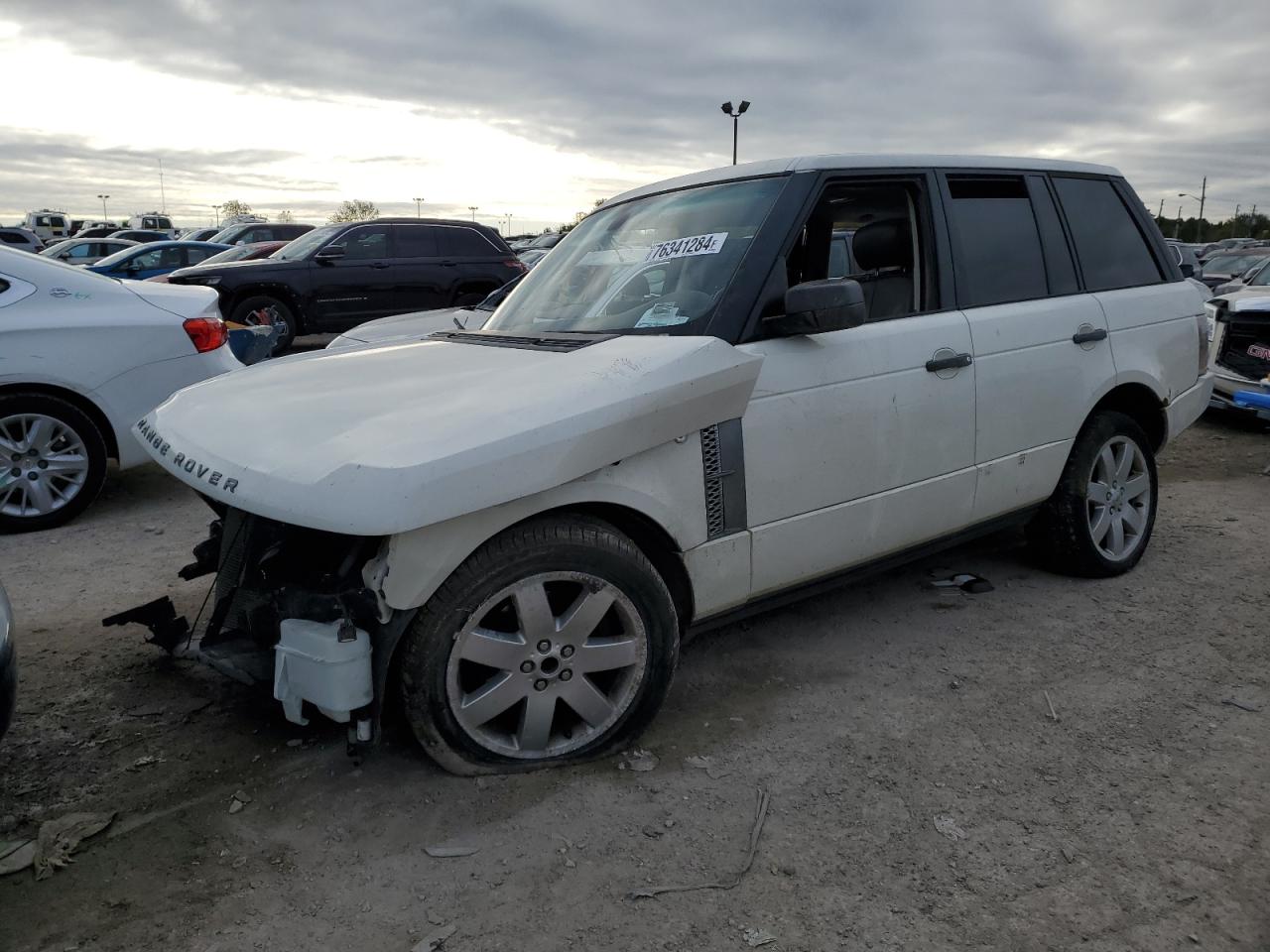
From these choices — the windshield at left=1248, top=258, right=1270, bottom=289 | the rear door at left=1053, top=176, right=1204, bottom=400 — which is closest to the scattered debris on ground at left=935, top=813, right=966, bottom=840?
the rear door at left=1053, top=176, right=1204, bottom=400

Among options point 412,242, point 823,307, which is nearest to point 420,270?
point 412,242

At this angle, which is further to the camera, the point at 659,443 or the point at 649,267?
the point at 649,267

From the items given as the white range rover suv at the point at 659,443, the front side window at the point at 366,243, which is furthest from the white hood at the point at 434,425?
the front side window at the point at 366,243

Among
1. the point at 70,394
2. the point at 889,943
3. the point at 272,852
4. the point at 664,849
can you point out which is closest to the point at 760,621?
the point at 664,849

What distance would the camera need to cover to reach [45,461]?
5434mm

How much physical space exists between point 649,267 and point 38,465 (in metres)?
4.06

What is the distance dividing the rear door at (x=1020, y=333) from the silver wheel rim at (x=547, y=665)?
69.4 inches

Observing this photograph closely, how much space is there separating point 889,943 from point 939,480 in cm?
188

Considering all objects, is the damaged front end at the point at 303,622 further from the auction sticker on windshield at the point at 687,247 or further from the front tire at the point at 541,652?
the auction sticker on windshield at the point at 687,247

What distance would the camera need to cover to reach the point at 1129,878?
2.35 meters

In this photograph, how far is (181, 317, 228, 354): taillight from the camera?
5.79 metres

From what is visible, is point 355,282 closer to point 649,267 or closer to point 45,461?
point 45,461

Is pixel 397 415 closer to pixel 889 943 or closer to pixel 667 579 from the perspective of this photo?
pixel 667 579

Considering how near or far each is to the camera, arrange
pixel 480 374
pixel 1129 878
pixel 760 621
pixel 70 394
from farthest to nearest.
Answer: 1. pixel 70 394
2. pixel 760 621
3. pixel 480 374
4. pixel 1129 878
